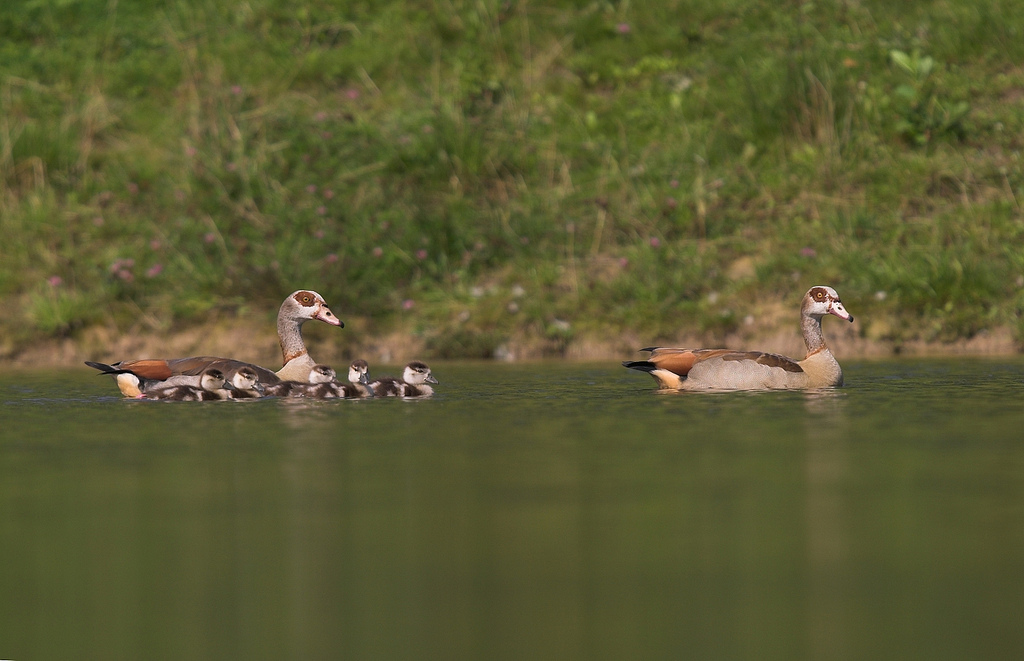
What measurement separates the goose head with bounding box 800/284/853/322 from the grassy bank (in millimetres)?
3421

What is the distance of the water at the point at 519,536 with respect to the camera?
4.29 metres

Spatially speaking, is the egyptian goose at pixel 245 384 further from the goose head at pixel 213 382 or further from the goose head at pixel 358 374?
the goose head at pixel 358 374

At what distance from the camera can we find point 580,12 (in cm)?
2333

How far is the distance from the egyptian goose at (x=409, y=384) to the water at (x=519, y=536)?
5.99ft

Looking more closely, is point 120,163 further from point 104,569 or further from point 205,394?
point 104,569

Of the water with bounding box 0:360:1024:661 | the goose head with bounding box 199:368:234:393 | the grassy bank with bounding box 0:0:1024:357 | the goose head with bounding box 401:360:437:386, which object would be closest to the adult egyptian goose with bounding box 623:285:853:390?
the goose head with bounding box 401:360:437:386

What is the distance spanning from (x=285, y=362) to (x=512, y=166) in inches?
281

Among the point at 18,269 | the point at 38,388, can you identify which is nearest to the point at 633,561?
the point at 38,388

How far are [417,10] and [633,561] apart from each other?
1954 centimetres

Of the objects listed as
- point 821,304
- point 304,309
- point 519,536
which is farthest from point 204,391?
point 519,536

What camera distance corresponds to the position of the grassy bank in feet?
56.9

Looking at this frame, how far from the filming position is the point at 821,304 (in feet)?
43.3

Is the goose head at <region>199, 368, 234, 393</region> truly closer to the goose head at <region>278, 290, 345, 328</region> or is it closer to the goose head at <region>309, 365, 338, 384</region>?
the goose head at <region>309, 365, 338, 384</region>

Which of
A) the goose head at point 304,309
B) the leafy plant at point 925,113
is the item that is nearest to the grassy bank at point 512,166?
the leafy plant at point 925,113
